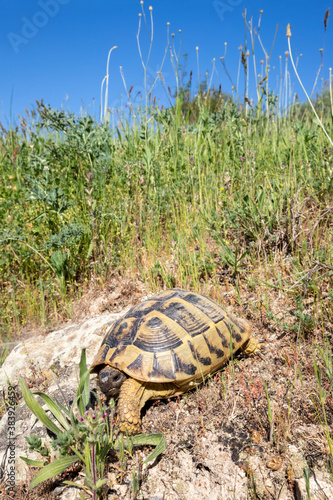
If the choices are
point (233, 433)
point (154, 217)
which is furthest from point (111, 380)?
point (154, 217)

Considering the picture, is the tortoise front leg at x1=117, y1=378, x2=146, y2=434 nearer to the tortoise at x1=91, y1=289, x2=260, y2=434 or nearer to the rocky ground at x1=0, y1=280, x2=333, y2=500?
the tortoise at x1=91, y1=289, x2=260, y2=434

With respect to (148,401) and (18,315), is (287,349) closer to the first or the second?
(148,401)

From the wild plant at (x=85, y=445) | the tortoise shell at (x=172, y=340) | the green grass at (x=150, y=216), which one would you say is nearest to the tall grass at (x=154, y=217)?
the green grass at (x=150, y=216)

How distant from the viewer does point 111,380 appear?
7.91 ft

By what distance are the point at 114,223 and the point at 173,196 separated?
2.96 ft

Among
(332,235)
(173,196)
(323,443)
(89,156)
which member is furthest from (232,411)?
(89,156)

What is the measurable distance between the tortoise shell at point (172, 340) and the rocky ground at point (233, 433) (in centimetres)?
21

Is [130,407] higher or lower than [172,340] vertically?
lower

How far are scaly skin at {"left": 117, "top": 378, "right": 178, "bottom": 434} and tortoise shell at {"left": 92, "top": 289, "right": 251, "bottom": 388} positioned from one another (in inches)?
3.6

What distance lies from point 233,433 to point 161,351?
688 mm

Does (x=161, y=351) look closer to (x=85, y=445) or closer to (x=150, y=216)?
(x=85, y=445)

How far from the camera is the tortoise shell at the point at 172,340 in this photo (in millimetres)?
2398

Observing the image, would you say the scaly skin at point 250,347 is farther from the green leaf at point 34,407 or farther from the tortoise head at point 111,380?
the green leaf at point 34,407

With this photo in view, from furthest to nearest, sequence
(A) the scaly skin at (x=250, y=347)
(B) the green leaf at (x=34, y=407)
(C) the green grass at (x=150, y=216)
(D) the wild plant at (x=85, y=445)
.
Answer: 1. (C) the green grass at (x=150, y=216)
2. (A) the scaly skin at (x=250, y=347)
3. (B) the green leaf at (x=34, y=407)
4. (D) the wild plant at (x=85, y=445)
